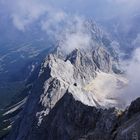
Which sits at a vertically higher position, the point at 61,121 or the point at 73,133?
the point at 61,121

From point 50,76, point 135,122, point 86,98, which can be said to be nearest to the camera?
point 135,122

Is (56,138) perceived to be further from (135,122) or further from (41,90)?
(135,122)

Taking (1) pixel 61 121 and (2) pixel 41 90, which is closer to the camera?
(1) pixel 61 121

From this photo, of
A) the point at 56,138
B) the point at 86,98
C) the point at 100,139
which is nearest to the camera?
the point at 100,139

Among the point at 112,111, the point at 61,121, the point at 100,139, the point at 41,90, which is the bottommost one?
the point at 100,139

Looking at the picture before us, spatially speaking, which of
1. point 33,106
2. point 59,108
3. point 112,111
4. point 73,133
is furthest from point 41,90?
point 112,111

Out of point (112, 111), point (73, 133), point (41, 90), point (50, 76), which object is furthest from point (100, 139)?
point (50, 76)

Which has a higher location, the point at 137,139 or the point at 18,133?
the point at 18,133

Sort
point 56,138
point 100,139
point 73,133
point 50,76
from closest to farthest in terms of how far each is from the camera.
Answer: point 100,139
point 73,133
point 56,138
point 50,76

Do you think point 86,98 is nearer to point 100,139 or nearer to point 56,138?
point 56,138
